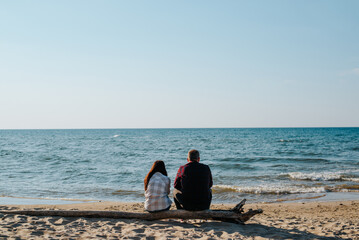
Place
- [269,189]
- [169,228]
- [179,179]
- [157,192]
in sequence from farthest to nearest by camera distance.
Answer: [269,189], [157,192], [179,179], [169,228]

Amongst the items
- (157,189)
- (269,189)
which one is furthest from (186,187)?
(269,189)

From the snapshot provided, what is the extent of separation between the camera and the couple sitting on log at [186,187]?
5.60 m

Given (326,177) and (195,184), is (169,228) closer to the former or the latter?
(195,184)

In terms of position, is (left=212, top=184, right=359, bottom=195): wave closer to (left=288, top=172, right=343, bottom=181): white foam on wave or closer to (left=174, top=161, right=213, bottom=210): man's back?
(left=288, top=172, right=343, bottom=181): white foam on wave

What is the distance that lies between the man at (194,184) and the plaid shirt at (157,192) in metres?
0.27

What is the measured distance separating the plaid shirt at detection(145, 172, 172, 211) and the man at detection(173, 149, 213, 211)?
0.27m

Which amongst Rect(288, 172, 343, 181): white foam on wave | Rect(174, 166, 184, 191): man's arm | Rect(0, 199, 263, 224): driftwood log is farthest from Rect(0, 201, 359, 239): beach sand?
Rect(288, 172, 343, 181): white foam on wave

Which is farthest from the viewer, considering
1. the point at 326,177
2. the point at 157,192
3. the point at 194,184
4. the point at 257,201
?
the point at 326,177

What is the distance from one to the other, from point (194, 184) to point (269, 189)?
6563mm

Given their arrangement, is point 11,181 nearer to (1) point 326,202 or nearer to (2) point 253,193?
(2) point 253,193

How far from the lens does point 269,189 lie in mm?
11211

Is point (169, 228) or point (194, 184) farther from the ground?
point (194, 184)

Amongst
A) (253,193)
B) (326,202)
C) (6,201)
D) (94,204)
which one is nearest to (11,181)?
(6,201)

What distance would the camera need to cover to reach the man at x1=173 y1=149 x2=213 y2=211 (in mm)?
5590
